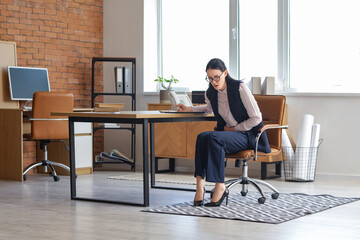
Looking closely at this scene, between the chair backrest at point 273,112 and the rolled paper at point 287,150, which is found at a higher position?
the chair backrest at point 273,112

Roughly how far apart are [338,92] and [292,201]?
2022 millimetres

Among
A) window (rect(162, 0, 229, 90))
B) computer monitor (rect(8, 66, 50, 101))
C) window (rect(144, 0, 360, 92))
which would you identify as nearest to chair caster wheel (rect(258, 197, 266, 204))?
window (rect(144, 0, 360, 92))

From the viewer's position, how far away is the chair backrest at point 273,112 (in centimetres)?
497

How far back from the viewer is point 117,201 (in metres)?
4.84

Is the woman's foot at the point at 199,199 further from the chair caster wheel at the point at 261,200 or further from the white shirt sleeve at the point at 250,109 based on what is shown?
the white shirt sleeve at the point at 250,109

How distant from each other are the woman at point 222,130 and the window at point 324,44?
2198mm

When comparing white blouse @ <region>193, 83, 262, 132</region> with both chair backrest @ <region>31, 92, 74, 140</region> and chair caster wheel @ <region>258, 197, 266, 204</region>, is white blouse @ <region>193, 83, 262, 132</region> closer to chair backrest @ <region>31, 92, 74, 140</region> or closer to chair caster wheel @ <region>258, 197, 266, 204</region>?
chair caster wheel @ <region>258, 197, 266, 204</region>

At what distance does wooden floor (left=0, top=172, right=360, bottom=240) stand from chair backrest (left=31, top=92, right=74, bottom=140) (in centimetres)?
87

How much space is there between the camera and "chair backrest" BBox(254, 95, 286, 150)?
4.97m

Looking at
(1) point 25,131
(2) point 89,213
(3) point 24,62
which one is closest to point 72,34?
(3) point 24,62

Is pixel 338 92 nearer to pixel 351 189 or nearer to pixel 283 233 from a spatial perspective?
pixel 351 189

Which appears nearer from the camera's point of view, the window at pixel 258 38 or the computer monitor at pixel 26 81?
the computer monitor at pixel 26 81

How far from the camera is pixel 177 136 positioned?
22.8 ft

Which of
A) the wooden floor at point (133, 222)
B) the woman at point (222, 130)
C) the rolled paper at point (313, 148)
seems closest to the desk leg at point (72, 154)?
the wooden floor at point (133, 222)
